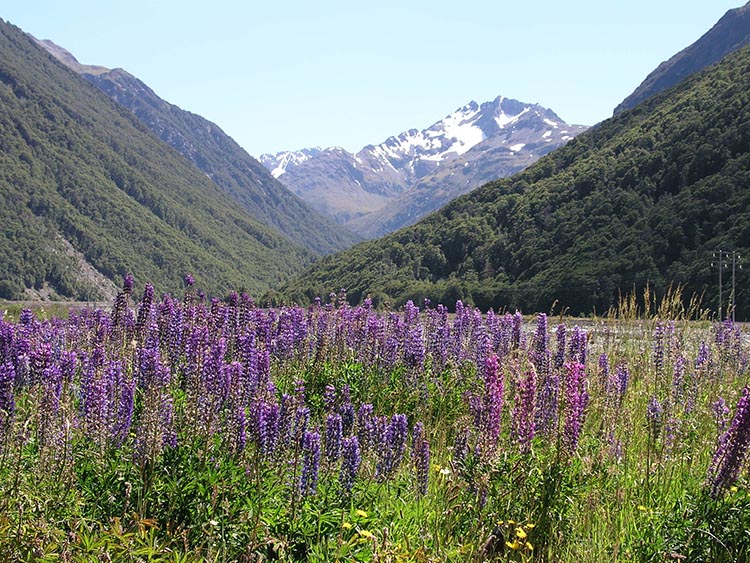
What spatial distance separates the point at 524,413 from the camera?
5480mm

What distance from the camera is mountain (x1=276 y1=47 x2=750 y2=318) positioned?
67625mm

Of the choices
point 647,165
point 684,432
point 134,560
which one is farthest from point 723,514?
point 647,165

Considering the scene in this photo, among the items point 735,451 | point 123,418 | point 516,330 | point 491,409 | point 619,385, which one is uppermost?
point 123,418

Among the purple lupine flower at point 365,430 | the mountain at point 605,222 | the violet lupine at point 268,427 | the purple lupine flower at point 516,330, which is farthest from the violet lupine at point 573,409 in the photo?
the mountain at point 605,222

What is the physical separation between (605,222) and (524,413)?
80.6m

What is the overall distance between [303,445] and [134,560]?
1.64 m

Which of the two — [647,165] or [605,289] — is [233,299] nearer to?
[605,289]

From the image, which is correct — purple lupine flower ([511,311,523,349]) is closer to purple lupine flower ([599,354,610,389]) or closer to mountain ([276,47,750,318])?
purple lupine flower ([599,354,610,389])

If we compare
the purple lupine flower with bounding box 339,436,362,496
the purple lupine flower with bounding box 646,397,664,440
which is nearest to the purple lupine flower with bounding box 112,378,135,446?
the purple lupine flower with bounding box 339,436,362,496

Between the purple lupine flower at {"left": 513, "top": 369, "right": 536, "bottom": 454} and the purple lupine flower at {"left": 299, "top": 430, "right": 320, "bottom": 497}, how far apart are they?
1.64m

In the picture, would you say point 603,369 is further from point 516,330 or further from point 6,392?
point 6,392

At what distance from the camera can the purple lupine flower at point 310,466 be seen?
5.32 meters

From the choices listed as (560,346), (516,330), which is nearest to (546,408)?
(560,346)

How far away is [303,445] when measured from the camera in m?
5.48
